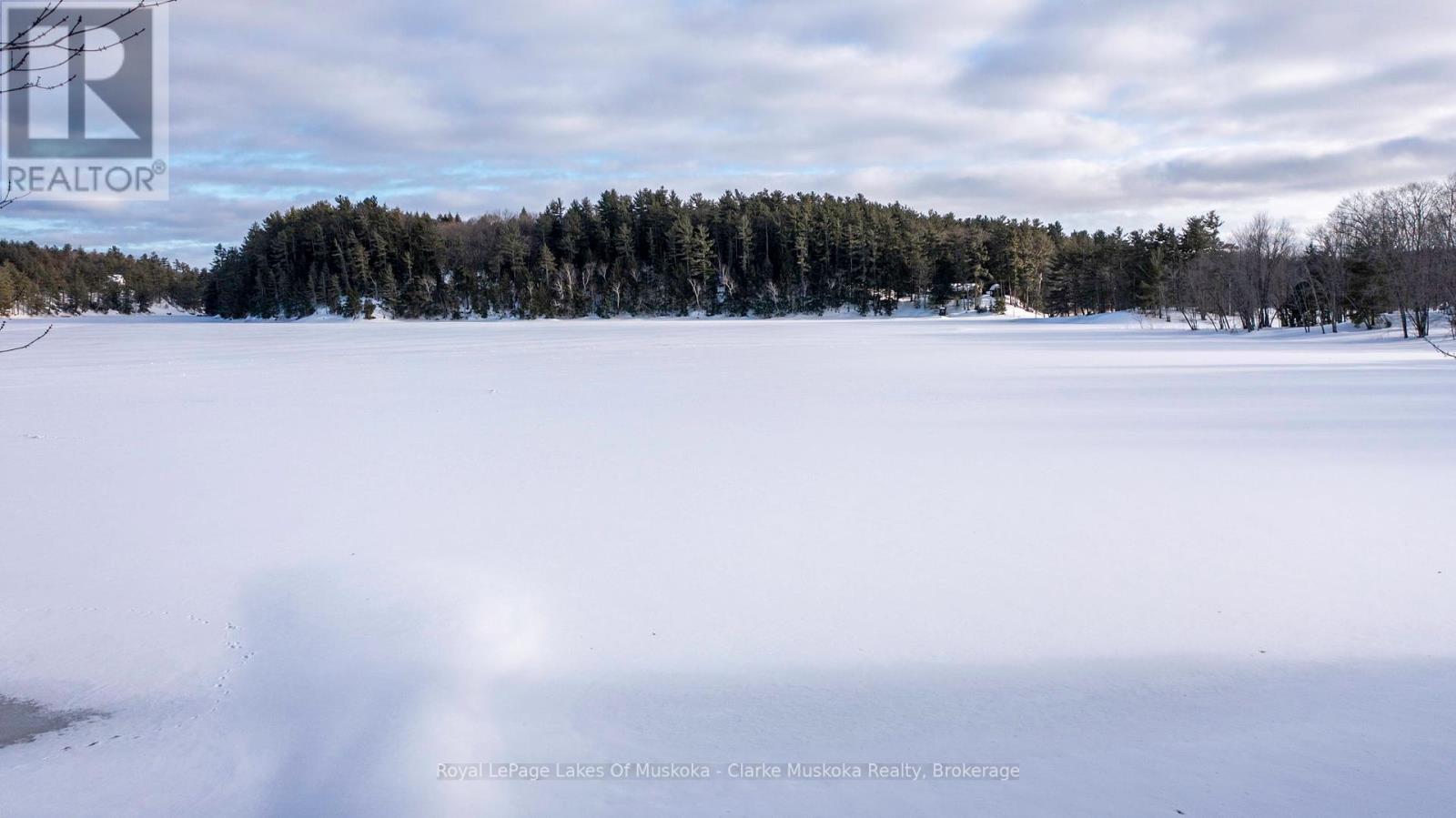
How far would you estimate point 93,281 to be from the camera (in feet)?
340

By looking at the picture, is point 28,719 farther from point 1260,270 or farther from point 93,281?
point 93,281

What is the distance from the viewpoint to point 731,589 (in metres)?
4.70

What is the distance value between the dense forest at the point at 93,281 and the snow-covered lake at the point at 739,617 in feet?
332

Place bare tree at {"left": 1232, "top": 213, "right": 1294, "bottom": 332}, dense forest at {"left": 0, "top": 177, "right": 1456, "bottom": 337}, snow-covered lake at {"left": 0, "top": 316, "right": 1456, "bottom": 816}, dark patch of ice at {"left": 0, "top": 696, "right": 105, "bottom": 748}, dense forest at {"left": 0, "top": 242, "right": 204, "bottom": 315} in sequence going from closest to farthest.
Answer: snow-covered lake at {"left": 0, "top": 316, "right": 1456, "bottom": 816} → dark patch of ice at {"left": 0, "top": 696, "right": 105, "bottom": 748} → bare tree at {"left": 1232, "top": 213, "right": 1294, "bottom": 332} → dense forest at {"left": 0, "top": 177, "right": 1456, "bottom": 337} → dense forest at {"left": 0, "top": 242, "right": 204, "bottom": 315}

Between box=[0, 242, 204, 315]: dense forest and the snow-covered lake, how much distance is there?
101 m

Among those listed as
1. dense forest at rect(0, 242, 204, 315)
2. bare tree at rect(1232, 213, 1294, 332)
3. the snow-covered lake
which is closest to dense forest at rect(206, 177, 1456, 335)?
bare tree at rect(1232, 213, 1294, 332)

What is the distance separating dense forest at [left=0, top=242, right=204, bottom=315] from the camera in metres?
94.5

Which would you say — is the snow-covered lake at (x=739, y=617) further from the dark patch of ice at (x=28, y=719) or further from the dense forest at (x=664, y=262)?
the dense forest at (x=664, y=262)

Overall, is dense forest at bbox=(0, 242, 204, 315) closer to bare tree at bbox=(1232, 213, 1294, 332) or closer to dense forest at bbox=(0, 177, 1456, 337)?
dense forest at bbox=(0, 177, 1456, 337)

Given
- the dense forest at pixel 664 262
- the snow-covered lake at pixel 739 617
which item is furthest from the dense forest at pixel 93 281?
the snow-covered lake at pixel 739 617

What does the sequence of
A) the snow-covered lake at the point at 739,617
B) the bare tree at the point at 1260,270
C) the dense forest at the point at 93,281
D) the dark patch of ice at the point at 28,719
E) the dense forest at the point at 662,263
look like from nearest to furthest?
the snow-covered lake at the point at 739,617 < the dark patch of ice at the point at 28,719 < the bare tree at the point at 1260,270 < the dense forest at the point at 662,263 < the dense forest at the point at 93,281

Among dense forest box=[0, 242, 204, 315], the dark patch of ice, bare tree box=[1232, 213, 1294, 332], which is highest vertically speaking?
dense forest box=[0, 242, 204, 315]

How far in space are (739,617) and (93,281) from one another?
12706 cm

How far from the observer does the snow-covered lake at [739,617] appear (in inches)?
117
